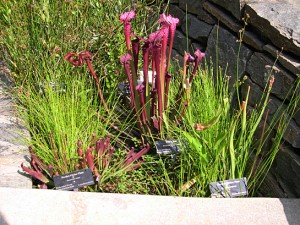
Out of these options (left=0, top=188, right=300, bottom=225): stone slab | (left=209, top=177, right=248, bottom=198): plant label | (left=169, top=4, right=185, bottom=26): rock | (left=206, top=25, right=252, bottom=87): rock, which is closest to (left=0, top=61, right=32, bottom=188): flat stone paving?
(left=0, top=188, right=300, bottom=225): stone slab

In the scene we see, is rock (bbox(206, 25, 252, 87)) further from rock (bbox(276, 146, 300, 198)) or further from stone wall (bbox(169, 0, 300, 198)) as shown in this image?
rock (bbox(276, 146, 300, 198))

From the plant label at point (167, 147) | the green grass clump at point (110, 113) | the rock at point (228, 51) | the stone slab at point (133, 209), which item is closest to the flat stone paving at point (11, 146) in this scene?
the green grass clump at point (110, 113)

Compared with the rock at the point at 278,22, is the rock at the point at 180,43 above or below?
above

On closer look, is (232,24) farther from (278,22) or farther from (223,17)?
(278,22)

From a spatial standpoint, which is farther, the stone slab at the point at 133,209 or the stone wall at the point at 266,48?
the stone wall at the point at 266,48

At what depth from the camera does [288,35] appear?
285 cm

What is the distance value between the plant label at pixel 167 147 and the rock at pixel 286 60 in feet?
2.44

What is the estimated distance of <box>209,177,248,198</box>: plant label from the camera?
9.07 ft

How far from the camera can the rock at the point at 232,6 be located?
10.8ft

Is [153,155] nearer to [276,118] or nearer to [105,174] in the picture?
[105,174]

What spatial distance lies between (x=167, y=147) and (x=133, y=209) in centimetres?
59

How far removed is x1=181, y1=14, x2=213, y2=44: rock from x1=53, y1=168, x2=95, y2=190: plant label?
1407 mm

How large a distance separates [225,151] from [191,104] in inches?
16.3

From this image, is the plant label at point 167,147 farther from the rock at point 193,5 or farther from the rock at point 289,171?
the rock at point 193,5
